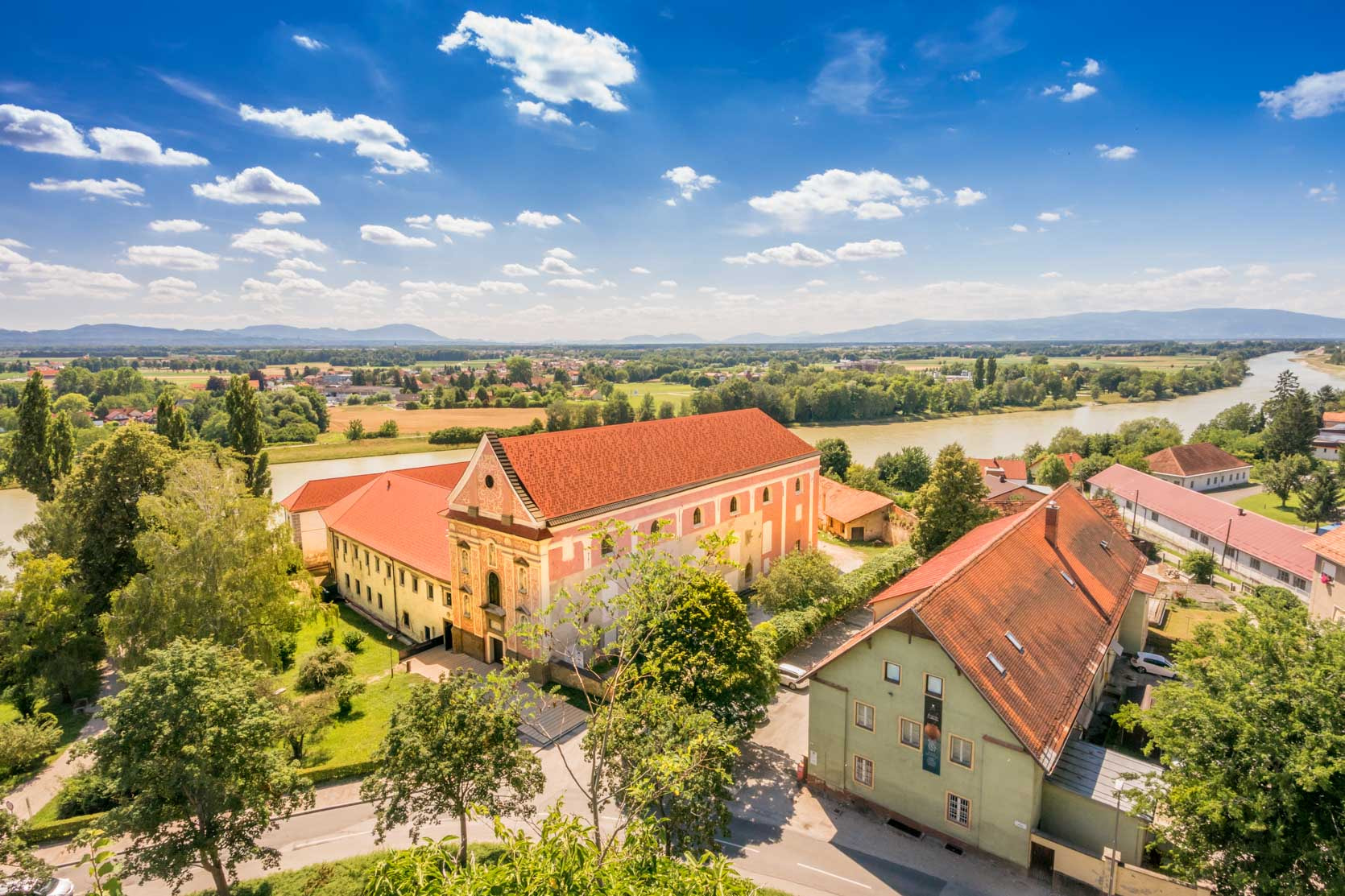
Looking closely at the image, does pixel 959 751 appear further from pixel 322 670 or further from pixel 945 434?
pixel 945 434

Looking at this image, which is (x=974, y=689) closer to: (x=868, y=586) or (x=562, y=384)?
(x=868, y=586)

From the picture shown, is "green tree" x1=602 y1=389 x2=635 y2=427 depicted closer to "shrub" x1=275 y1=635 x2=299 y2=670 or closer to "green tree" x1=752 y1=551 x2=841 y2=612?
"green tree" x1=752 y1=551 x2=841 y2=612

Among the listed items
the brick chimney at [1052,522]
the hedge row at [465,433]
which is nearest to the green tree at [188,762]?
the brick chimney at [1052,522]

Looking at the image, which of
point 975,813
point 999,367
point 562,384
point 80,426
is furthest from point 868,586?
point 999,367

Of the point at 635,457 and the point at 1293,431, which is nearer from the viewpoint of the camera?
the point at 635,457

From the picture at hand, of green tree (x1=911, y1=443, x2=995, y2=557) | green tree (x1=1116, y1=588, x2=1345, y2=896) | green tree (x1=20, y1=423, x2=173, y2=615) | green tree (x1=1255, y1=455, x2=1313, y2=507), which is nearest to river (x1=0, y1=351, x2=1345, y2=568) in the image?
green tree (x1=20, y1=423, x2=173, y2=615)

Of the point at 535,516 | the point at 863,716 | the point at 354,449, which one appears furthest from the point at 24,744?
the point at 354,449
